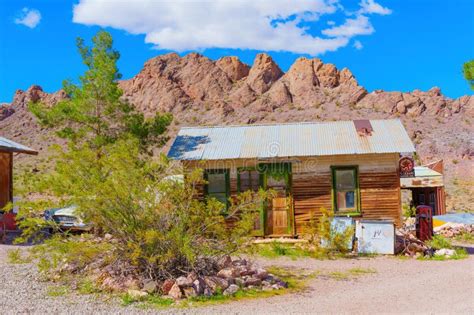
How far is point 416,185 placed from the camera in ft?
69.7

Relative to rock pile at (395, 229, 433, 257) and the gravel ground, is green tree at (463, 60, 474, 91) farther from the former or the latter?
the gravel ground

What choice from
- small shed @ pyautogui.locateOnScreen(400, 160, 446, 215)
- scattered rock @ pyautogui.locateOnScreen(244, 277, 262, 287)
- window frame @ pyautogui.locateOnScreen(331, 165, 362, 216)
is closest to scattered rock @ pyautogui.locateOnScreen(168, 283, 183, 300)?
scattered rock @ pyautogui.locateOnScreen(244, 277, 262, 287)

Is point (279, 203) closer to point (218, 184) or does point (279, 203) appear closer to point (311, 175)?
point (311, 175)

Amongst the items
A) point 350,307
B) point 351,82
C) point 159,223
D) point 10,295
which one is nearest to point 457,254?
point 350,307

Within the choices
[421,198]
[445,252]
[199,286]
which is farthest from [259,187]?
[421,198]

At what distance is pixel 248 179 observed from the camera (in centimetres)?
1519

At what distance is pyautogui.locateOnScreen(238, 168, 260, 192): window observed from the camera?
15.1m

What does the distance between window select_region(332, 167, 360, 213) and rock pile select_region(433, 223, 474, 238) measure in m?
4.19

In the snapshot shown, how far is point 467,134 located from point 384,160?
4418 centimetres

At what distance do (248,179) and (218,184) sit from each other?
3.21 ft

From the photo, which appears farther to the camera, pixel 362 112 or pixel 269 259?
pixel 362 112

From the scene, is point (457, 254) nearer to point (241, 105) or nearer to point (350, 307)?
point (350, 307)

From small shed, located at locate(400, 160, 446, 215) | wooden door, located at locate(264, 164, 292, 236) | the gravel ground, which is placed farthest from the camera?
small shed, located at locate(400, 160, 446, 215)

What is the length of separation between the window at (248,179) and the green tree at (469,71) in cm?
973
